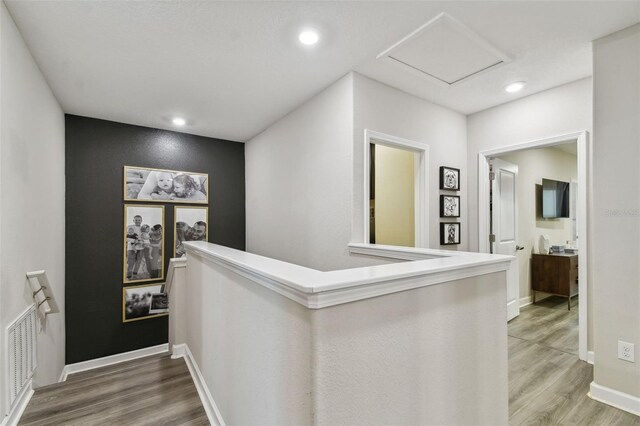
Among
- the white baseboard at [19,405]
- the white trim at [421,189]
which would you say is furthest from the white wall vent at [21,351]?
the white trim at [421,189]

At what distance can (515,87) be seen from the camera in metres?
3.03

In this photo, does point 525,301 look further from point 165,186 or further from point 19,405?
point 19,405

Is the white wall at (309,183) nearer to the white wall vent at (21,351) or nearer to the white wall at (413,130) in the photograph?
the white wall at (413,130)

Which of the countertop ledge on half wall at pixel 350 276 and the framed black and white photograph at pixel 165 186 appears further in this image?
the framed black and white photograph at pixel 165 186

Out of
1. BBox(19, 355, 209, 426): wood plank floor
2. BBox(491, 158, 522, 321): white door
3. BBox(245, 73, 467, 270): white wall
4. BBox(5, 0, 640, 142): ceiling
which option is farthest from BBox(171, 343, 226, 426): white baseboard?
BBox(491, 158, 522, 321): white door

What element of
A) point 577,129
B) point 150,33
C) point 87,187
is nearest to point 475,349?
point 577,129

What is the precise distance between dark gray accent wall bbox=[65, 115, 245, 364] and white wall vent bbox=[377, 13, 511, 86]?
3326 millimetres

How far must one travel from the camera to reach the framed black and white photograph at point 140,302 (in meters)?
4.04

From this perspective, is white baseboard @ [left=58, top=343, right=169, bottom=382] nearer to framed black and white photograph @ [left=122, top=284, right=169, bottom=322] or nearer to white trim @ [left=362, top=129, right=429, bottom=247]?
framed black and white photograph @ [left=122, top=284, right=169, bottom=322]

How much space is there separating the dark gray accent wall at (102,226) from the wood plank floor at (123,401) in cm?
150

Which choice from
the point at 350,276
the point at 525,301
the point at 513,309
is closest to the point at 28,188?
the point at 350,276

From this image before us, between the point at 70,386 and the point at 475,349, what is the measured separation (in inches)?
113

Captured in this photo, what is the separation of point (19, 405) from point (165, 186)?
2.84 metres

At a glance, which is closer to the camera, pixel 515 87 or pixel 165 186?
pixel 515 87
